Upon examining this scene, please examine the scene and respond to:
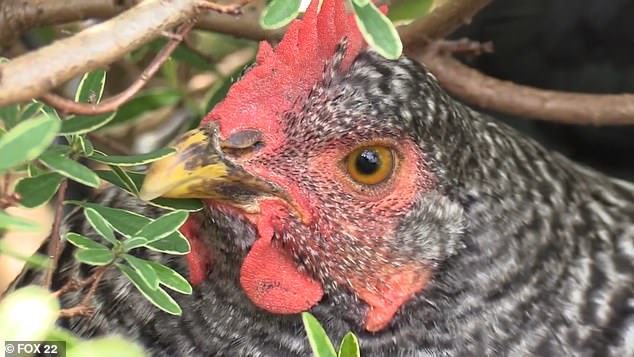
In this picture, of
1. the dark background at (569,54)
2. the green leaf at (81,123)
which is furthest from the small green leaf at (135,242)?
the dark background at (569,54)

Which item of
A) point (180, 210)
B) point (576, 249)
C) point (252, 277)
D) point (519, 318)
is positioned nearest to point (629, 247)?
point (576, 249)

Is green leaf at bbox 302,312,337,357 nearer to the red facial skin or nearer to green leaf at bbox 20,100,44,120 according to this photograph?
the red facial skin

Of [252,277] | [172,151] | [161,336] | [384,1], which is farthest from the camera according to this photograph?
[384,1]

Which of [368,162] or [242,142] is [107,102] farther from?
[368,162]

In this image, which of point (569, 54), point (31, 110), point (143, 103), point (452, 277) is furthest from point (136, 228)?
point (569, 54)

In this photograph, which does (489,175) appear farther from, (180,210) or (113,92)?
(113,92)

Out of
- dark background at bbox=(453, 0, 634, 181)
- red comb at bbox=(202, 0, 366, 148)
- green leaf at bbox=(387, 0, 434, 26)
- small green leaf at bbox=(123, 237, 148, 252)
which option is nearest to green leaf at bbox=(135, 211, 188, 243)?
small green leaf at bbox=(123, 237, 148, 252)
